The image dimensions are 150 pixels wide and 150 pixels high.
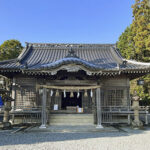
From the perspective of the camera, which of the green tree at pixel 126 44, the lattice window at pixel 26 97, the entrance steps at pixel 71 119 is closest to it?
the entrance steps at pixel 71 119

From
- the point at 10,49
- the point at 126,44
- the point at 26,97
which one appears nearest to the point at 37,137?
the point at 26,97

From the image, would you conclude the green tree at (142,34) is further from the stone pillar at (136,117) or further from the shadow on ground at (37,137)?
the shadow on ground at (37,137)

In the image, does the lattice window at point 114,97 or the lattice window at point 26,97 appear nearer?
the lattice window at point 26,97

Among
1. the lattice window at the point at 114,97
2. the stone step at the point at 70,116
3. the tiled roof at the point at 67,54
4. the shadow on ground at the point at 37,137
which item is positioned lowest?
the shadow on ground at the point at 37,137

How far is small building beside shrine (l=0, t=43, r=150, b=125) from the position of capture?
31.0ft

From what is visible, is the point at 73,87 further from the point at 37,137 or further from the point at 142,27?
the point at 142,27

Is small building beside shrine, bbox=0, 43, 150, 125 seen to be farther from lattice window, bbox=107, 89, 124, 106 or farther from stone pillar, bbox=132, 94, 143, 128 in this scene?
stone pillar, bbox=132, 94, 143, 128

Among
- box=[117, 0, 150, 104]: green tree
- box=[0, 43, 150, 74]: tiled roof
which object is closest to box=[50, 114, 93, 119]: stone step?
box=[0, 43, 150, 74]: tiled roof

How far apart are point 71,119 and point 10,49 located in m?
22.7

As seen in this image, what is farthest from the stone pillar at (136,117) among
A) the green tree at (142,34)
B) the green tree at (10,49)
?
the green tree at (10,49)

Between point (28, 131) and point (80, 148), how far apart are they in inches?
169

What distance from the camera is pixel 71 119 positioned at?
416 inches

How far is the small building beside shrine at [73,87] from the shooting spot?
9.45m

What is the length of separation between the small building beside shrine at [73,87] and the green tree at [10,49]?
586 inches
